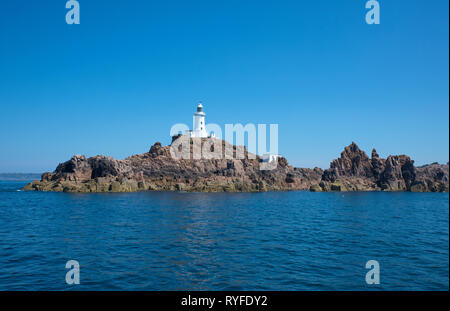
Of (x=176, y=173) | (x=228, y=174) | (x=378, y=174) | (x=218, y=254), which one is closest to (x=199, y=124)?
(x=176, y=173)

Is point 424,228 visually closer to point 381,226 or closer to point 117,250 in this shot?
point 381,226

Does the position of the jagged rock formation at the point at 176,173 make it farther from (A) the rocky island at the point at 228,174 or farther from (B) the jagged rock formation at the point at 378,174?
(B) the jagged rock formation at the point at 378,174

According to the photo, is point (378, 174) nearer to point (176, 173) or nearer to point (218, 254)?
point (176, 173)

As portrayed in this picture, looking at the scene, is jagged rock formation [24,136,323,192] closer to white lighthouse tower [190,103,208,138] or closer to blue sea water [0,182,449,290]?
white lighthouse tower [190,103,208,138]

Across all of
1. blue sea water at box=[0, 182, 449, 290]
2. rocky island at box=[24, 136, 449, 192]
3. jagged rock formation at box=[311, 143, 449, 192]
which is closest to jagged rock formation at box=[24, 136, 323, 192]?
rocky island at box=[24, 136, 449, 192]

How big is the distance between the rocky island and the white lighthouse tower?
4.17 m

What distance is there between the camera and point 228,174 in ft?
337

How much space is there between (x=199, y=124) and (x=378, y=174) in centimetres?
8377

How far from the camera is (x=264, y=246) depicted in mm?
22453

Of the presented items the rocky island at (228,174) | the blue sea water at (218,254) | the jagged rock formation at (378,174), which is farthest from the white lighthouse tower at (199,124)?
the blue sea water at (218,254)

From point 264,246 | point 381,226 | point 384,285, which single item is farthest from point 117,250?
point 381,226

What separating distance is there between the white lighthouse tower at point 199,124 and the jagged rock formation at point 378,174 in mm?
54006

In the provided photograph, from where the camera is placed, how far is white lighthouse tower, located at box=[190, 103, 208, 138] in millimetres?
124000

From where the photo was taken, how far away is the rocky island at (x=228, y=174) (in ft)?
300
